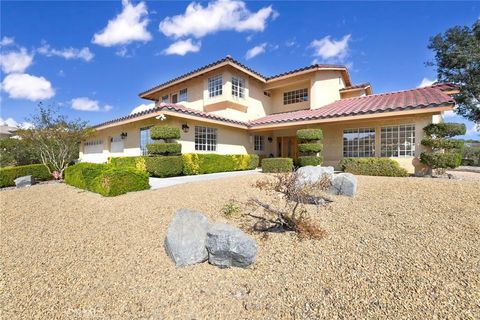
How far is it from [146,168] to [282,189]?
31.4 ft

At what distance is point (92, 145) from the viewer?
22031 millimetres

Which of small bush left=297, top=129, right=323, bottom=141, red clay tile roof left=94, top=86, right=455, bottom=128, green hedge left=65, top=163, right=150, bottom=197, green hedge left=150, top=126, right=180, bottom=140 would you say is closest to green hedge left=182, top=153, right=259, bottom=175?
green hedge left=150, top=126, right=180, bottom=140

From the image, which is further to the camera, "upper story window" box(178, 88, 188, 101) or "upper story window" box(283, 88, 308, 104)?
"upper story window" box(178, 88, 188, 101)

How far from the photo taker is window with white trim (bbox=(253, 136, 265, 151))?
18719 mm

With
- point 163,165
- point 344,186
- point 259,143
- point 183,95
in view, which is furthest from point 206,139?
point 344,186

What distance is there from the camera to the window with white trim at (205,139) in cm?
1445

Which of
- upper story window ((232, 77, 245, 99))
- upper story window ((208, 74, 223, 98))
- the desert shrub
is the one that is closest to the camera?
the desert shrub

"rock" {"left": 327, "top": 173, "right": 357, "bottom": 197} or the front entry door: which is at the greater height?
the front entry door

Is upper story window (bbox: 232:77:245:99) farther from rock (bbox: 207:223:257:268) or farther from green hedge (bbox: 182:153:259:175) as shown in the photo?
rock (bbox: 207:223:257:268)

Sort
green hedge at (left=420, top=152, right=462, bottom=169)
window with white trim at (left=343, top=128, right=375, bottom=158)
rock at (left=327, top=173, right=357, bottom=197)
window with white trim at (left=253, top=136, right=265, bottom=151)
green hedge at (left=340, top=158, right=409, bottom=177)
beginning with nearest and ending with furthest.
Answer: rock at (left=327, top=173, right=357, bottom=197)
green hedge at (left=420, top=152, right=462, bottom=169)
green hedge at (left=340, top=158, right=409, bottom=177)
window with white trim at (left=343, top=128, right=375, bottom=158)
window with white trim at (left=253, top=136, right=265, bottom=151)

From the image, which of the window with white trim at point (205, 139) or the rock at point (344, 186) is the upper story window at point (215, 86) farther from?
the rock at point (344, 186)

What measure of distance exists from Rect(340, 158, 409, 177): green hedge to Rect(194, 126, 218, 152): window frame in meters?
8.08

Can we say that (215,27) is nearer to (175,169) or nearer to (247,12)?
(247,12)

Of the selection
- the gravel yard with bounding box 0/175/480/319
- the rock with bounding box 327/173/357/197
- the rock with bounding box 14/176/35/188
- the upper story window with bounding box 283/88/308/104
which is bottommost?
the gravel yard with bounding box 0/175/480/319
